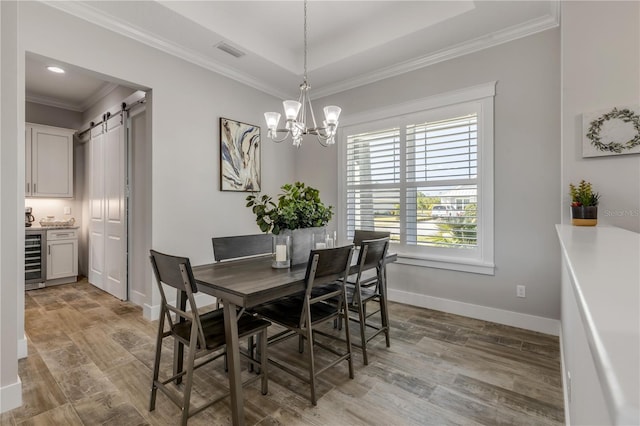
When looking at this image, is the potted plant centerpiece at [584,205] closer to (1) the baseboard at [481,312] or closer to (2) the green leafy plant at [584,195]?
(2) the green leafy plant at [584,195]

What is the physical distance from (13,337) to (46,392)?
0.47 m

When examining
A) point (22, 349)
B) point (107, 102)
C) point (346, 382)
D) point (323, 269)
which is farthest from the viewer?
point (107, 102)

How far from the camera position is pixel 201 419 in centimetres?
181

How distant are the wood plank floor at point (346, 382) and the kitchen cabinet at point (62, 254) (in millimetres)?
1989

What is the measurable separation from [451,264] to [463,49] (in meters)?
2.33

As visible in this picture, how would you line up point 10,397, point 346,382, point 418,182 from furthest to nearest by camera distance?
point 418,182
point 346,382
point 10,397

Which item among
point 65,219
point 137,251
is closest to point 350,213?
point 137,251

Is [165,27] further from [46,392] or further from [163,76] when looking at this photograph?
[46,392]

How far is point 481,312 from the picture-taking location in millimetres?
3326

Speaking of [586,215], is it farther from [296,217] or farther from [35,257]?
[35,257]

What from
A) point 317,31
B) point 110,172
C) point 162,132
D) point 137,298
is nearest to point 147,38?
point 162,132

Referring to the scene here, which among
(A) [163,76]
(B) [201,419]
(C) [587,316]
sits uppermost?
(A) [163,76]

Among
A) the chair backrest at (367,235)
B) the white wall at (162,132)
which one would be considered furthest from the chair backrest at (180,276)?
the chair backrest at (367,235)

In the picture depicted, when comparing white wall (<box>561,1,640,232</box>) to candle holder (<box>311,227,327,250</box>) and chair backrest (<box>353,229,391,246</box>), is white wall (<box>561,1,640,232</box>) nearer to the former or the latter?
chair backrest (<box>353,229,391,246</box>)
